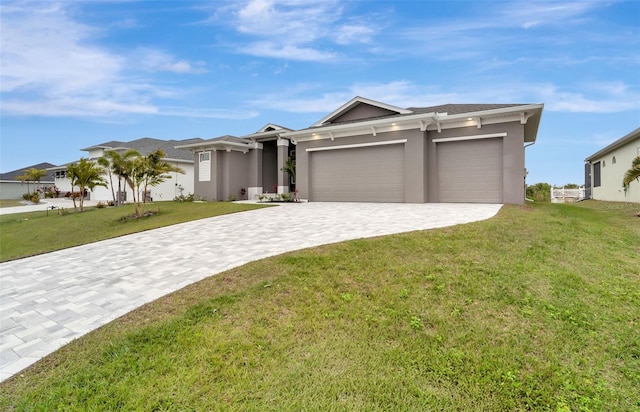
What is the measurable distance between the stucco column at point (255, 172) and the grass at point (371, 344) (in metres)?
15.3

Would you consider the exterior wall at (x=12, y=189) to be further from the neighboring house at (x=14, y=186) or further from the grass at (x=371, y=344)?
the grass at (x=371, y=344)

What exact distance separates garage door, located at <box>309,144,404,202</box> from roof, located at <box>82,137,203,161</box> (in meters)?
13.3

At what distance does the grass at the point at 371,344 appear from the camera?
2.44 meters

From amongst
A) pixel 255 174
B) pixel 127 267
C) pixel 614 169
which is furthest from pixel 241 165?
pixel 614 169

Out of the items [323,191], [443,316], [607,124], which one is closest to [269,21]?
[323,191]

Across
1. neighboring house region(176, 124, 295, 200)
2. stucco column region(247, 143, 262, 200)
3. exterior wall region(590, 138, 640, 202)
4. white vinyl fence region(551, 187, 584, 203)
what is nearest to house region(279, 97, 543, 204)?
neighboring house region(176, 124, 295, 200)

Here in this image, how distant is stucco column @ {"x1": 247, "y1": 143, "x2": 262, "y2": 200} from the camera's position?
1977 centimetres

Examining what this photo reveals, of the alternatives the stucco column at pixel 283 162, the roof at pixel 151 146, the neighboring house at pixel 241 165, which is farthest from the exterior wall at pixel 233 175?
the roof at pixel 151 146

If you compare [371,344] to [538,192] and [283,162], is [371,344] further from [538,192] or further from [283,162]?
[538,192]

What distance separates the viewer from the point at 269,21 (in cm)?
1177

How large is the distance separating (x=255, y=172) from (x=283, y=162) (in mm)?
2474

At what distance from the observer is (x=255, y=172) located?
19.9 metres

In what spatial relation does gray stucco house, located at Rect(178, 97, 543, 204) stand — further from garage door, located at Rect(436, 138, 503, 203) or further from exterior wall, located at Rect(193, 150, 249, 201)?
exterior wall, located at Rect(193, 150, 249, 201)

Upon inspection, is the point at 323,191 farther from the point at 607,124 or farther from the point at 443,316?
the point at 607,124
